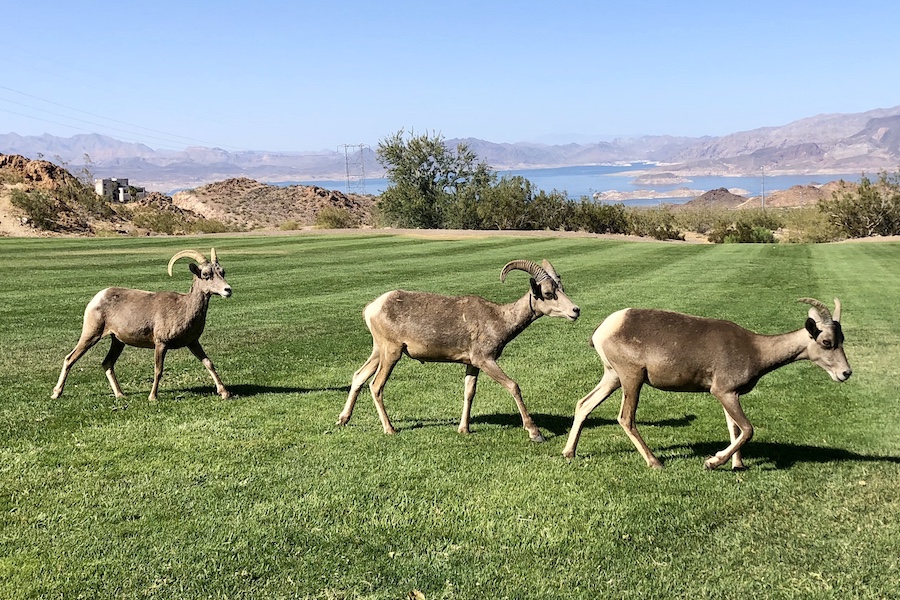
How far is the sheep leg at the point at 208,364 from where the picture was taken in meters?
11.6

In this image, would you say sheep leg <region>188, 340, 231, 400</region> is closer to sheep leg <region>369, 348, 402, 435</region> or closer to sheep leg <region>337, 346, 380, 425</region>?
sheep leg <region>337, 346, 380, 425</region>

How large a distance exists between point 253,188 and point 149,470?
507 ft

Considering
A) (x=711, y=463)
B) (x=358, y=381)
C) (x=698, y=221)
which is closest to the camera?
(x=711, y=463)

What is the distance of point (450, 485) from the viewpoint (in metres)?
8.12

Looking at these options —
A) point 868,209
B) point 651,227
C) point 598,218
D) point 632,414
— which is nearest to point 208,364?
point 632,414

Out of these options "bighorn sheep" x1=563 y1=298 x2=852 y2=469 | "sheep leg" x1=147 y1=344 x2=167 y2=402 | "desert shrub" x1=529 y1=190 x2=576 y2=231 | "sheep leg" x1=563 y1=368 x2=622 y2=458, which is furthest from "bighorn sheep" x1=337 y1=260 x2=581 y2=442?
"desert shrub" x1=529 y1=190 x2=576 y2=231

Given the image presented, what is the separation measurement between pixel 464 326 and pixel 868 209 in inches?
2888

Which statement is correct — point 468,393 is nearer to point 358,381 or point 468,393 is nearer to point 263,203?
point 358,381

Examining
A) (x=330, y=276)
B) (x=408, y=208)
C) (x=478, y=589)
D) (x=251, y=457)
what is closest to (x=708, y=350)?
(x=478, y=589)

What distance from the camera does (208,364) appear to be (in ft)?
38.0

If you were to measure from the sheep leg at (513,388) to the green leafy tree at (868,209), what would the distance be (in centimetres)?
7190

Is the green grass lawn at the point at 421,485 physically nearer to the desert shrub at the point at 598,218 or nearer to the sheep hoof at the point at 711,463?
the sheep hoof at the point at 711,463

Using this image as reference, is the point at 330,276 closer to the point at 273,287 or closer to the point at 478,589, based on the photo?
the point at 273,287

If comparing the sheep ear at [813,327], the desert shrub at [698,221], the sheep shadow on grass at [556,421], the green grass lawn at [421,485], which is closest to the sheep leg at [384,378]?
the green grass lawn at [421,485]
